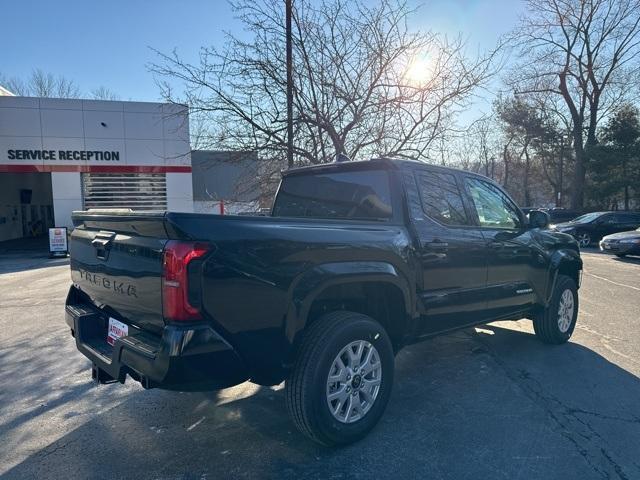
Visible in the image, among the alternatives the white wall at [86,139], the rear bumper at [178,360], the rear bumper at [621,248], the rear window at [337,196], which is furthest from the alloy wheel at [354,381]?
the white wall at [86,139]

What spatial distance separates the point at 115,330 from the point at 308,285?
1.38m

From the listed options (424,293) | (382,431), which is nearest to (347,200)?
(424,293)

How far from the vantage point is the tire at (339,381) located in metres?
2.99

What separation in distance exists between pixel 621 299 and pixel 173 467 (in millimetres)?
8441

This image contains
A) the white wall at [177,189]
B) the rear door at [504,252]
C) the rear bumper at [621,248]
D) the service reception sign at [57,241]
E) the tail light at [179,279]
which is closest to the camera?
the tail light at [179,279]

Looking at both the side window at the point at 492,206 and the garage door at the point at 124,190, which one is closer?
the side window at the point at 492,206

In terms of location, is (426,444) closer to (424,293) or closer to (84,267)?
(424,293)

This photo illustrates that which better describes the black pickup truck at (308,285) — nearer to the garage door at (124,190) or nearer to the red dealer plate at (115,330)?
the red dealer plate at (115,330)

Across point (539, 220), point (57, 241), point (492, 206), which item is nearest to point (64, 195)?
point (57, 241)

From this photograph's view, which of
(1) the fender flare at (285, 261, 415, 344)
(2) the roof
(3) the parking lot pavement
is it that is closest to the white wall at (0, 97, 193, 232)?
(2) the roof

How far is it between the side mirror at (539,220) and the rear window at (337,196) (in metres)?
2.14

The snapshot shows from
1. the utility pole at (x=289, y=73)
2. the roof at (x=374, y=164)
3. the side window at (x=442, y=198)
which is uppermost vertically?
the utility pole at (x=289, y=73)

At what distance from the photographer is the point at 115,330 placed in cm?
320

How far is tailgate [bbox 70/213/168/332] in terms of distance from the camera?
106 inches
